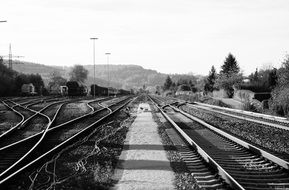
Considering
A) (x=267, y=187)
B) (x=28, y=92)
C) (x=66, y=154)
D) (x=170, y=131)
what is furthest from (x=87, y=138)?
(x=28, y=92)

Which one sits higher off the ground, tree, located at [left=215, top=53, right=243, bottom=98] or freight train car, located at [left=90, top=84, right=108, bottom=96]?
tree, located at [left=215, top=53, right=243, bottom=98]

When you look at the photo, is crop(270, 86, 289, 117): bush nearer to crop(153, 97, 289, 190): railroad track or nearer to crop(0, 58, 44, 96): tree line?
crop(153, 97, 289, 190): railroad track

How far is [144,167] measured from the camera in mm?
8367

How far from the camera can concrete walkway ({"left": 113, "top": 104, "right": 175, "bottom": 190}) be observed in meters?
6.87

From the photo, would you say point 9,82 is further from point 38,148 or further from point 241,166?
point 241,166

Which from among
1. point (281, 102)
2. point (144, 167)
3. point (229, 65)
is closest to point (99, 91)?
point (229, 65)

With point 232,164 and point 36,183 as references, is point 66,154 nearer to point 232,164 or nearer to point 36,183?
point 36,183

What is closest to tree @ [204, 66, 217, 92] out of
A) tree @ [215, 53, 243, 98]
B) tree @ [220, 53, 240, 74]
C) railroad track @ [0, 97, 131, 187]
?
tree @ [220, 53, 240, 74]

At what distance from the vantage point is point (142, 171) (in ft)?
26.0

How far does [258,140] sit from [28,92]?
69440 millimetres

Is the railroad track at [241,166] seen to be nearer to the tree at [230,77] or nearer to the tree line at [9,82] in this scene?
the tree at [230,77]

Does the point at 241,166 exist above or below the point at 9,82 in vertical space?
below

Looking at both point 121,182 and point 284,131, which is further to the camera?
point 284,131

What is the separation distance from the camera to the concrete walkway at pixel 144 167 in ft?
22.5
